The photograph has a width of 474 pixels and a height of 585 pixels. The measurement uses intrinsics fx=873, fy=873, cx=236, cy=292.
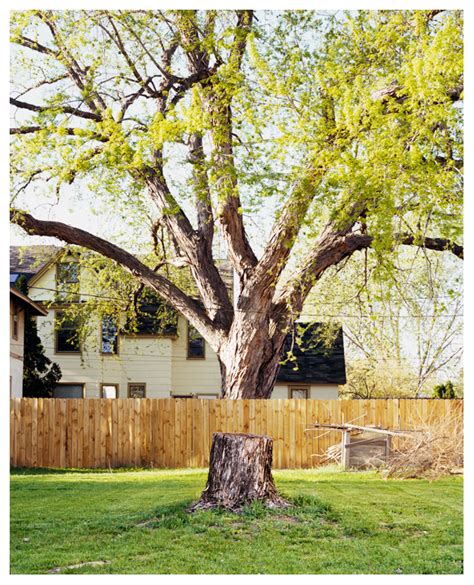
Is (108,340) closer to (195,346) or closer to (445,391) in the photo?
(195,346)

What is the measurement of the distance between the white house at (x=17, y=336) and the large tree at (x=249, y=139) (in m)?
3.30

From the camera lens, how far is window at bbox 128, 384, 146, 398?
883 inches

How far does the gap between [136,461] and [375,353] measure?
41.1ft

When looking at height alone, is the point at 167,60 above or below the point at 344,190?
above

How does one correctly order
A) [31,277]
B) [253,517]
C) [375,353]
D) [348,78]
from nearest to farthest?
[253,517], [348,78], [31,277], [375,353]

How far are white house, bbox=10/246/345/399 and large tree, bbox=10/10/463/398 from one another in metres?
6.35

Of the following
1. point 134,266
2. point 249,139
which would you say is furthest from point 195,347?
point 249,139

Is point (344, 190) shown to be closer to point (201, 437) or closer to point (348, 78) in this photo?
point (348, 78)

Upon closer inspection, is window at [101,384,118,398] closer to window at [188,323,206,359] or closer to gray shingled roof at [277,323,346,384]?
window at [188,323,206,359]

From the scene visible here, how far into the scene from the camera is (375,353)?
2603 cm

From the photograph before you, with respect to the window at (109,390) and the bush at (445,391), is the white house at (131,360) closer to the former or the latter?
the window at (109,390)

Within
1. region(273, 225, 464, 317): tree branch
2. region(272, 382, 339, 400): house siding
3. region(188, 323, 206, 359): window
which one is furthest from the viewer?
region(272, 382, 339, 400): house siding

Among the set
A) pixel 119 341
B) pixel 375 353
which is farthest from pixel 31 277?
pixel 375 353

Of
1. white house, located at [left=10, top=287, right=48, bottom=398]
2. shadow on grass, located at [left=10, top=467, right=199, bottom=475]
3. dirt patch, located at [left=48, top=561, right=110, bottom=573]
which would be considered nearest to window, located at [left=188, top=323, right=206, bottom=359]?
white house, located at [left=10, top=287, right=48, bottom=398]
